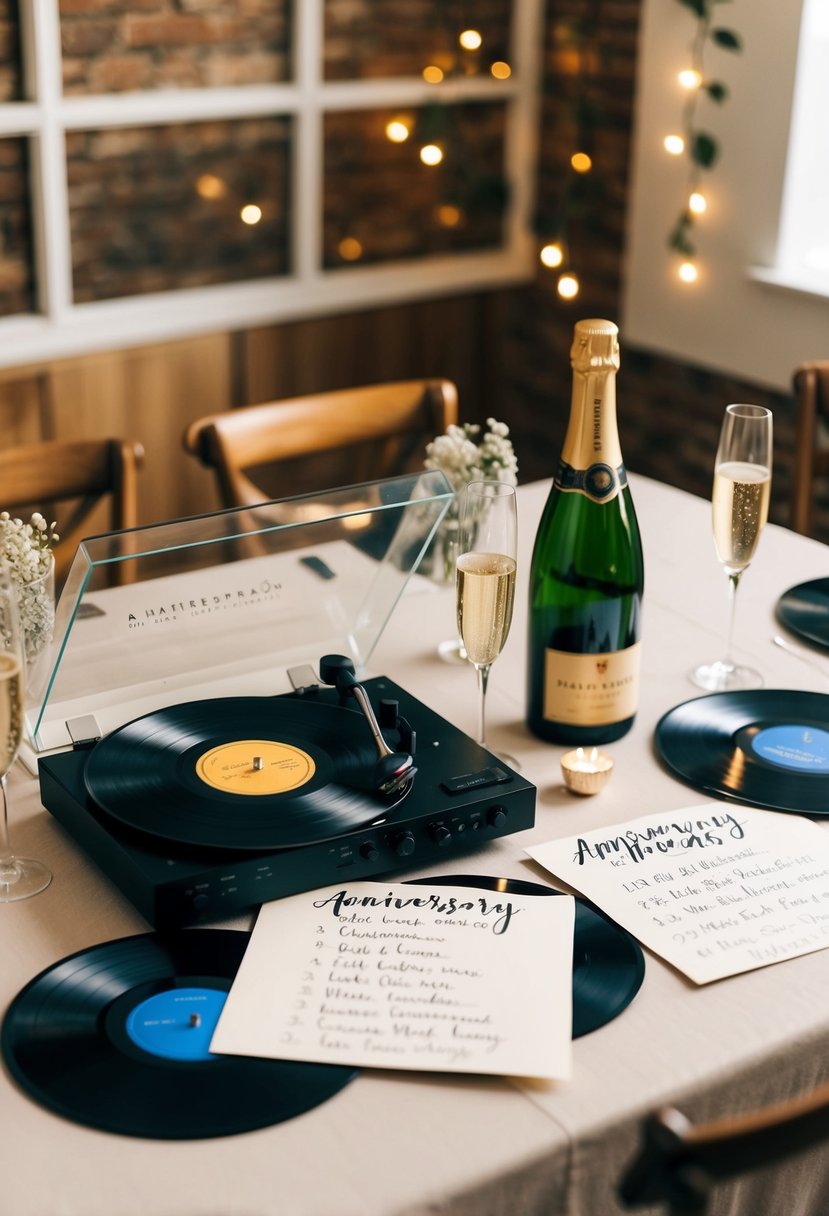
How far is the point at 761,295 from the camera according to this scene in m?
3.16

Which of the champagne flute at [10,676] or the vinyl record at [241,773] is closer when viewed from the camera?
the champagne flute at [10,676]

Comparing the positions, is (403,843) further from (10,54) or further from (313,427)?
(10,54)

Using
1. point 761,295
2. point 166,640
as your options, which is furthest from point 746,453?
point 761,295

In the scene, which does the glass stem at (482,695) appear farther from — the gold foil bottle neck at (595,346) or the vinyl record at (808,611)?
the vinyl record at (808,611)

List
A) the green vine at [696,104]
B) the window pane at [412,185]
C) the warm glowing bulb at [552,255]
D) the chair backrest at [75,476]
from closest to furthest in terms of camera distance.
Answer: the chair backrest at [75,476] < the green vine at [696,104] < the window pane at [412,185] < the warm glowing bulb at [552,255]

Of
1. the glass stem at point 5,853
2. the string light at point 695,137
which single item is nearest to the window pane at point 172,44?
the string light at point 695,137

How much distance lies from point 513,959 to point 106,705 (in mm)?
480

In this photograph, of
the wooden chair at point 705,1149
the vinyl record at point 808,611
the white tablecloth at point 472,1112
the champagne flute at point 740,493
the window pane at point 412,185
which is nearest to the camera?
the wooden chair at point 705,1149

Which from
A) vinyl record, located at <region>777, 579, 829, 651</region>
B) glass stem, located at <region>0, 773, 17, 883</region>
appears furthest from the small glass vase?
vinyl record, located at <region>777, 579, 829, 651</region>

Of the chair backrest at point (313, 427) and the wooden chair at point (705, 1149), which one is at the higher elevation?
the wooden chair at point (705, 1149)

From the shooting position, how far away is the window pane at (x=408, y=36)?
3.28 metres

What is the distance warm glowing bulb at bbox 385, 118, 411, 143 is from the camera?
3.41m

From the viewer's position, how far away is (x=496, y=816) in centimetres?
119

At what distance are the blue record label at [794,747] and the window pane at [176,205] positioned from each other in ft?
7.25
